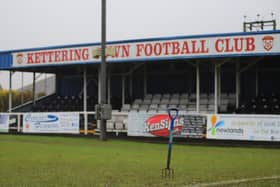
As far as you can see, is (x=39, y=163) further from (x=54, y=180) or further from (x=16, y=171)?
(x=54, y=180)

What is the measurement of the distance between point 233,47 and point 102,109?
7046mm

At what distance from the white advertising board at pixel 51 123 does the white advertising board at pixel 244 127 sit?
7903 mm

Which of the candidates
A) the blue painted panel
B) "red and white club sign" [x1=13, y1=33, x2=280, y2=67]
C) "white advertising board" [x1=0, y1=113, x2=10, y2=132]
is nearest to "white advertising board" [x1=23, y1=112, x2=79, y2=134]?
"white advertising board" [x1=0, y1=113, x2=10, y2=132]

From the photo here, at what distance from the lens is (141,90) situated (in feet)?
127

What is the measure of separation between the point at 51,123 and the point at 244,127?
36.5 feet

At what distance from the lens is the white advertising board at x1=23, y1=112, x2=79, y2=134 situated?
28.4 meters

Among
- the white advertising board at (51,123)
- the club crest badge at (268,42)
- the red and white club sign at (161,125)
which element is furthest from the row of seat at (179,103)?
the club crest badge at (268,42)

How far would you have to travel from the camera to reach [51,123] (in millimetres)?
29141

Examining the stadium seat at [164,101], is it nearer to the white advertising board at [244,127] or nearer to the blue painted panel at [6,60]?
the white advertising board at [244,127]

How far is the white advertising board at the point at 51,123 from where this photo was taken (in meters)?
28.4

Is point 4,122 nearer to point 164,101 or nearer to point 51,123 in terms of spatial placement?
point 51,123

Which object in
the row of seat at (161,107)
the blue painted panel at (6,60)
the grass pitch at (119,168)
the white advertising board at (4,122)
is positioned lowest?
the grass pitch at (119,168)

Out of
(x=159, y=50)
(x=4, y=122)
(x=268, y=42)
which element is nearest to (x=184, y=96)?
(x=159, y=50)

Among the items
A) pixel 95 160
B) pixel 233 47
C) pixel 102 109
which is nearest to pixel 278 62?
pixel 233 47
